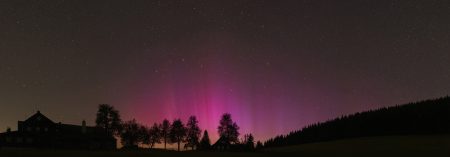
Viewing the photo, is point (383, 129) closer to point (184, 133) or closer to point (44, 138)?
point (184, 133)

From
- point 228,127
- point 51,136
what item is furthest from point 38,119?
point 228,127

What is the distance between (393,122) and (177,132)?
61.1 m

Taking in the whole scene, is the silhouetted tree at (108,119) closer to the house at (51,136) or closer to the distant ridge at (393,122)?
the house at (51,136)

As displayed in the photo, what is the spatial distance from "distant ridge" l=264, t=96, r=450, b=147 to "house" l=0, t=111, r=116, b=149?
57.9 meters

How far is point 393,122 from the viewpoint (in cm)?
10531

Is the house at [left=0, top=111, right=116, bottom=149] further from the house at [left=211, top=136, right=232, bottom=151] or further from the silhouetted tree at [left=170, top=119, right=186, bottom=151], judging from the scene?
the silhouetted tree at [left=170, top=119, right=186, bottom=151]

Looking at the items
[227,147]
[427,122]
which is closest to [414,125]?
[427,122]

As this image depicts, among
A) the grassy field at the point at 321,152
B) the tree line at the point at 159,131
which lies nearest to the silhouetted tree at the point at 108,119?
the tree line at the point at 159,131

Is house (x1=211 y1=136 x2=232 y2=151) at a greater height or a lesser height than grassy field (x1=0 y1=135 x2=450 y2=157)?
greater

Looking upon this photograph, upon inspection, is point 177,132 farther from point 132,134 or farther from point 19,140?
point 19,140

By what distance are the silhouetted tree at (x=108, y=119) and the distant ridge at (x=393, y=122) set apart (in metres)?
55.3

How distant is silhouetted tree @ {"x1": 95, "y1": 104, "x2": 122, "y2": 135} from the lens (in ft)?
365

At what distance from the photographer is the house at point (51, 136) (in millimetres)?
88688

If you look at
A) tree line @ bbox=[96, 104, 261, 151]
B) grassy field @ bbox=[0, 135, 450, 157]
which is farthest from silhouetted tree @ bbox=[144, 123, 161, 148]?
grassy field @ bbox=[0, 135, 450, 157]
